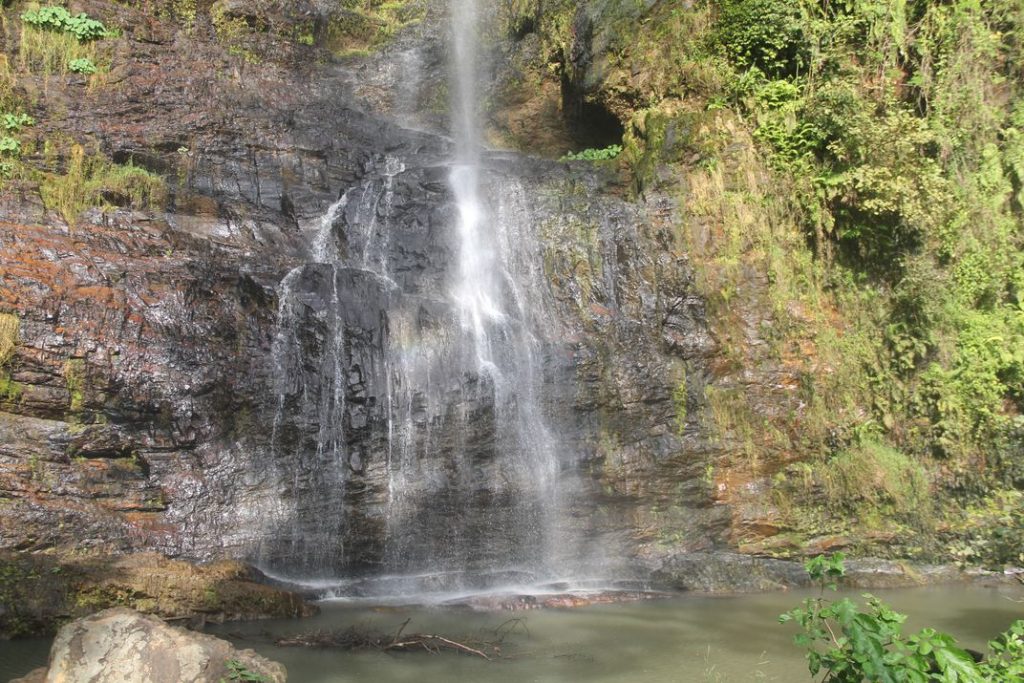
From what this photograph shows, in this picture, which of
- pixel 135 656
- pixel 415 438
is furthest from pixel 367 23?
pixel 135 656

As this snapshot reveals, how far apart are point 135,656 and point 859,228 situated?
35.0 feet

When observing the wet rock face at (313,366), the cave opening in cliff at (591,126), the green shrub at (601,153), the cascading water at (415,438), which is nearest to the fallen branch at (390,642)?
the cascading water at (415,438)

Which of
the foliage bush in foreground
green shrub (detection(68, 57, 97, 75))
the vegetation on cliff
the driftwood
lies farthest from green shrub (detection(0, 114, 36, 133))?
the foliage bush in foreground

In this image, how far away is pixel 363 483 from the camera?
927 cm

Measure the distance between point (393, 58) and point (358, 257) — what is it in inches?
294

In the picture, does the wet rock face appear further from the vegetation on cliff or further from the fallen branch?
the fallen branch

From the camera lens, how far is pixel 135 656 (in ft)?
13.3

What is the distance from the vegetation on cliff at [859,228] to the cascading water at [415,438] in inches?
101

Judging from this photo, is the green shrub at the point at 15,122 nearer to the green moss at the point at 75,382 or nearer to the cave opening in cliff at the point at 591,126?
the green moss at the point at 75,382

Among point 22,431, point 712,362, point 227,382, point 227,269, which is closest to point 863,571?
point 712,362

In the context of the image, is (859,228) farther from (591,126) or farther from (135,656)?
(135,656)

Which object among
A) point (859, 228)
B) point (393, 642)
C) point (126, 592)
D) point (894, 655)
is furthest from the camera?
point (859, 228)

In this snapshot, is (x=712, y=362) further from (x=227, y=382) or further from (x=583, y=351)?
(x=227, y=382)

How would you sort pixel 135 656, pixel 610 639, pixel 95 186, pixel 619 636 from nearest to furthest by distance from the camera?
pixel 135 656 < pixel 610 639 < pixel 619 636 < pixel 95 186
